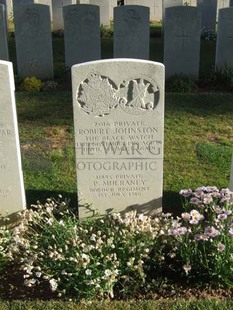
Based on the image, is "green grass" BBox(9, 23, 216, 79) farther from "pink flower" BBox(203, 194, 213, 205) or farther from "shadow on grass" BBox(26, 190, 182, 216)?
"pink flower" BBox(203, 194, 213, 205)

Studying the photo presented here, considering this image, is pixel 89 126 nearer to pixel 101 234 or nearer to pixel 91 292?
pixel 101 234

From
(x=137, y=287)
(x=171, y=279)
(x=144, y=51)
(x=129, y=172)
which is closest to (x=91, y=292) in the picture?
(x=137, y=287)

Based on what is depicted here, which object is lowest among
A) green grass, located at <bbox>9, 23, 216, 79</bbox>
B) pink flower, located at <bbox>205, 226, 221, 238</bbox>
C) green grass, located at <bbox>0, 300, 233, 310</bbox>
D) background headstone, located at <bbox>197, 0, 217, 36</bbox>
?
green grass, located at <bbox>0, 300, 233, 310</bbox>

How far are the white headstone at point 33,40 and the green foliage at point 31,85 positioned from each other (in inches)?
31.4

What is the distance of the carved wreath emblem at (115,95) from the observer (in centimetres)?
458

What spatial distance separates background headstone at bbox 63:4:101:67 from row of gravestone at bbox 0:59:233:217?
5.78 meters

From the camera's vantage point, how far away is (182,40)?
10.1m

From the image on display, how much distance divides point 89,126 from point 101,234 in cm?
110

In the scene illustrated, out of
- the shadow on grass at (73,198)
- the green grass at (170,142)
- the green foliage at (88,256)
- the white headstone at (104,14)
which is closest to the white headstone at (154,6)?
the white headstone at (104,14)

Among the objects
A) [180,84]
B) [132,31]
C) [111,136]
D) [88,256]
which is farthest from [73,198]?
[132,31]

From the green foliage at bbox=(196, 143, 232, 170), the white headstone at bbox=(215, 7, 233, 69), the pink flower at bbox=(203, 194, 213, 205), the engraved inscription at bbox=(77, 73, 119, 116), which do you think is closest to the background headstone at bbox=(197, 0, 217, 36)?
the white headstone at bbox=(215, 7, 233, 69)

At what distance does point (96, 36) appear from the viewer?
10148mm

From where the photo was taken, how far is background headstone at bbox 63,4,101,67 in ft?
32.7

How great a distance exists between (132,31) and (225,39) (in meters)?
2.07
